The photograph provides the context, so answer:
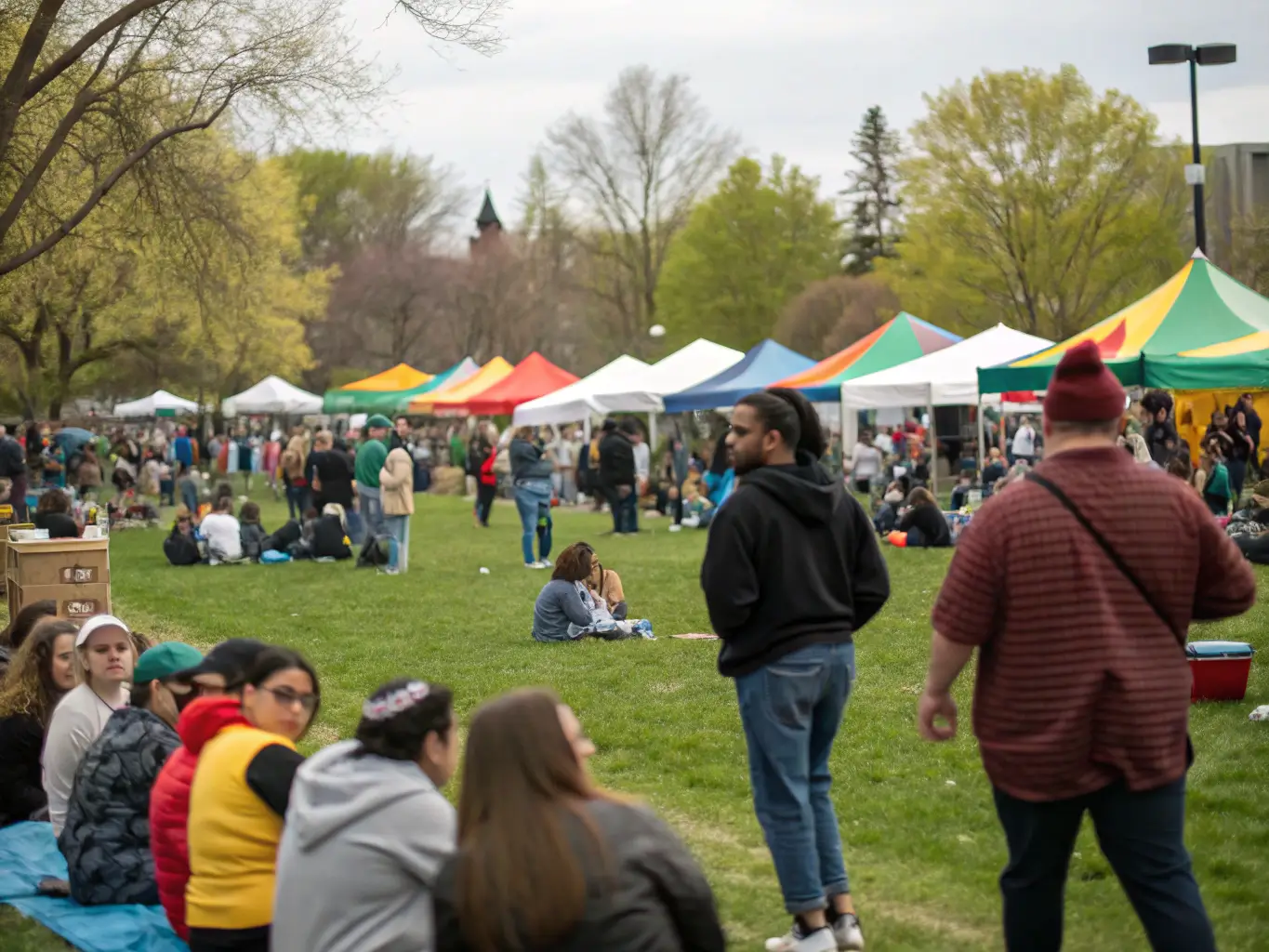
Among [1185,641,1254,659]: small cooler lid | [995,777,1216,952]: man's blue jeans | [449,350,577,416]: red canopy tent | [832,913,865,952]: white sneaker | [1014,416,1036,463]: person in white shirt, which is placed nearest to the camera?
[995,777,1216,952]: man's blue jeans

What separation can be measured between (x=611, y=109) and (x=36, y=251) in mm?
47218

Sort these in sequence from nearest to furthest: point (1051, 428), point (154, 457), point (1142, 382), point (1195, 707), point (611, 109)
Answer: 1. point (1051, 428)
2. point (1195, 707)
3. point (1142, 382)
4. point (154, 457)
5. point (611, 109)

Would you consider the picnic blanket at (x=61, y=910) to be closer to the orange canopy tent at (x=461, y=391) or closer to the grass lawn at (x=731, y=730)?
the grass lawn at (x=731, y=730)

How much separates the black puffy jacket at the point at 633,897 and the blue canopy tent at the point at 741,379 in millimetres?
21603

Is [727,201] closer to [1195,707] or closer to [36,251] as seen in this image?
[36,251]

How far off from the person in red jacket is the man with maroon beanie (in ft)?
6.86

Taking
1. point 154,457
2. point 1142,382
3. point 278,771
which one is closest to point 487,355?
point 154,457

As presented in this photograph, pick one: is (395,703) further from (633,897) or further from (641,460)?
(641,460)

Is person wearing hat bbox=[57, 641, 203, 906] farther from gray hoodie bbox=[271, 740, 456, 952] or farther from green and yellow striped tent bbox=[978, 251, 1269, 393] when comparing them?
green and yellow striped tent bbox=[978, 251, 1269, 393]

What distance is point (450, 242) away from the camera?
71312 mm

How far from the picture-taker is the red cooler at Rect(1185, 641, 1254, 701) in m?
8.16

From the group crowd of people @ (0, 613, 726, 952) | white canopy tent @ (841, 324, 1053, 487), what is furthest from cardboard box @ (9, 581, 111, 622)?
white canopy tent @ (841, 324, 1053, 487)

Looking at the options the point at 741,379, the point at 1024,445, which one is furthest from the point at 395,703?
the point at 1024,445

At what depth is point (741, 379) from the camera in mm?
25359
